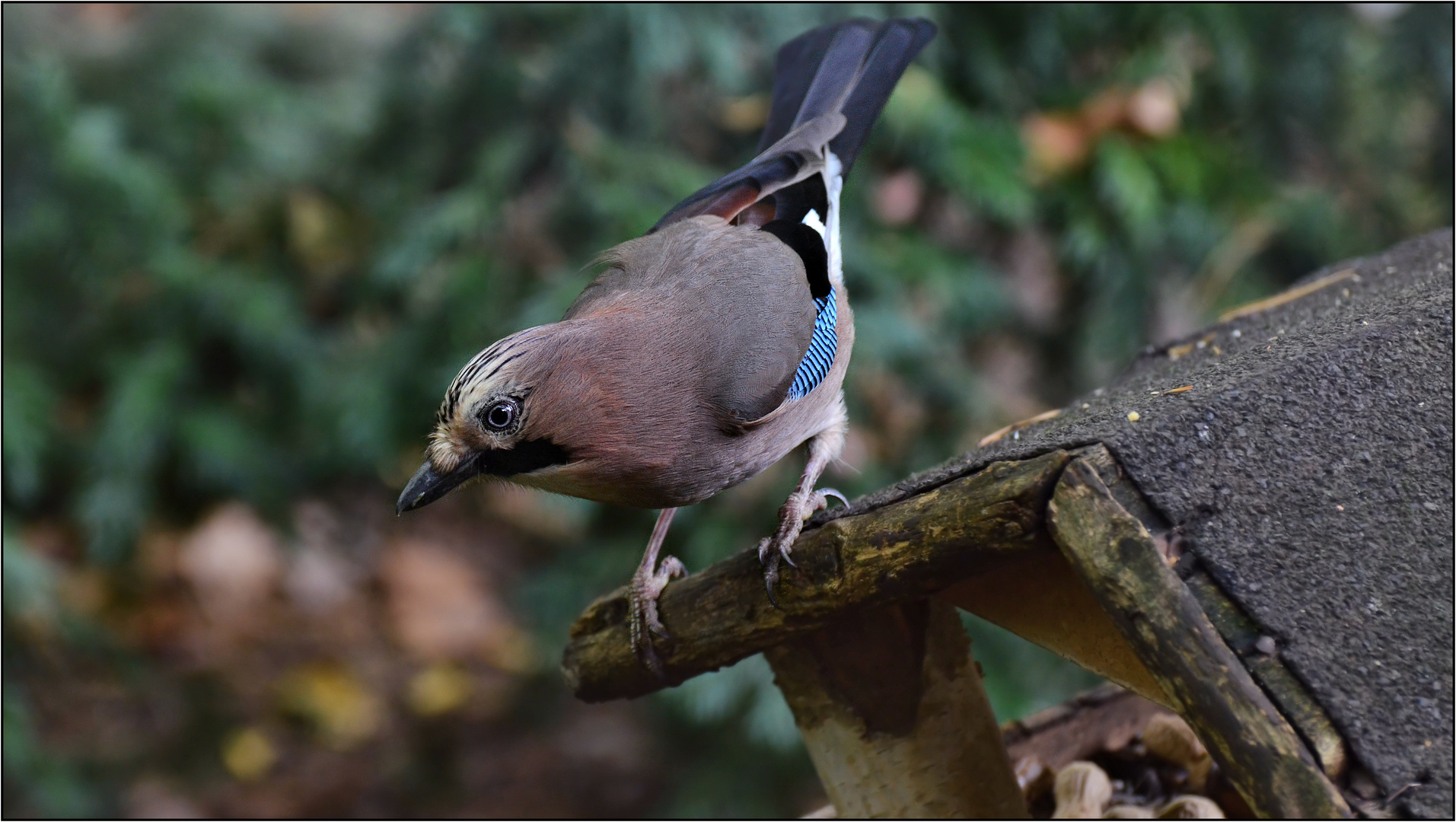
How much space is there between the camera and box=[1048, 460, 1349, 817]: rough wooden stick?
4.98 ft

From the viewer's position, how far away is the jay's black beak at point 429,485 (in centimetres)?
211

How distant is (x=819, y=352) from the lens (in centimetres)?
262

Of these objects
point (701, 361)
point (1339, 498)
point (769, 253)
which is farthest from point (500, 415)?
point (1339, 498)

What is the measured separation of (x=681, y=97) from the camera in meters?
4.38

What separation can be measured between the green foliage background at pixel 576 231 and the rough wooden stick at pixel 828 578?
39.9 inches

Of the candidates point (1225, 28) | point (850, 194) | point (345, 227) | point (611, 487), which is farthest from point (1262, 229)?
point (345, 227)

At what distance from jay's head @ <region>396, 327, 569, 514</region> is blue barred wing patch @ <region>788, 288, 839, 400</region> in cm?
56

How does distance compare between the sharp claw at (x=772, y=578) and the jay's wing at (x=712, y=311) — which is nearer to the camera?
the sharp claw at (x=772, y=578)

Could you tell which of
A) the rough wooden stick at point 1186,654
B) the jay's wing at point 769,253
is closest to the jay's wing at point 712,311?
the jay's wing at point 769,253

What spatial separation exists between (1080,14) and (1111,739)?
261 centimetres

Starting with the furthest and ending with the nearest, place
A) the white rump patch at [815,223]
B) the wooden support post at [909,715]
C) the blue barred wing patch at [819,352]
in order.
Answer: the white rump patch at [815,223] → the blue barred wing patch at [819,352] → the wooden support post at [909,715]

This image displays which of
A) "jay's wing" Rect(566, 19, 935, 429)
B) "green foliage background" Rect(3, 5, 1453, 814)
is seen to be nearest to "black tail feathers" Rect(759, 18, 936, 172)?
"jay's wing" Rect(566, 19, 935, 429)

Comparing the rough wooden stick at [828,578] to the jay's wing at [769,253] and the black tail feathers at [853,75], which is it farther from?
the black tail feathers at [853,75]

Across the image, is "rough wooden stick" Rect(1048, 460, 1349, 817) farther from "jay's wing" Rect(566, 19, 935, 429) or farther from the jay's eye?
the jay's eye
